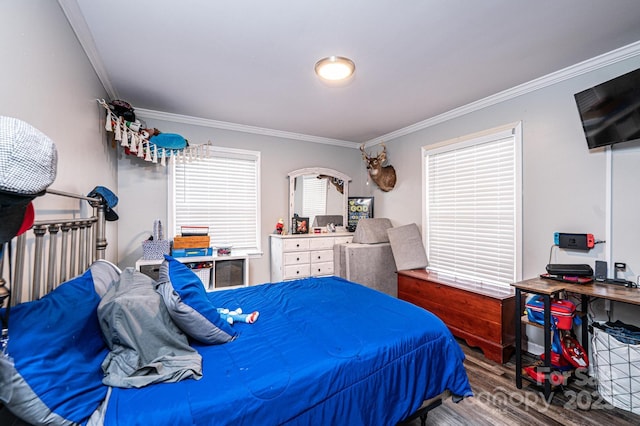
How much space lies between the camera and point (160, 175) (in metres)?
3.44

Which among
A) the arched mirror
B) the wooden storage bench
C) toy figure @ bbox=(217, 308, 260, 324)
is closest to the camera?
toy figure @ bbox=(217, 308, 260, 324)

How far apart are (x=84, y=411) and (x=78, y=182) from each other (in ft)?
5.32

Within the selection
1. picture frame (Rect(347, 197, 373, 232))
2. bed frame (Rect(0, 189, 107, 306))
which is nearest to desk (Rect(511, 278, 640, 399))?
picture frame (Rect(347, 197, 373, 232))

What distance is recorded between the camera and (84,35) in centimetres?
192

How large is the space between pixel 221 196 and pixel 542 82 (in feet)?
12.6

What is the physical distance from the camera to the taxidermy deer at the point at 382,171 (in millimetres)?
4312

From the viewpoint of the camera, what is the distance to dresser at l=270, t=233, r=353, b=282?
3.78 metres

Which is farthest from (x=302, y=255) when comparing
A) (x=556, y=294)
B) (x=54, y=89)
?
(x=54, y=89)

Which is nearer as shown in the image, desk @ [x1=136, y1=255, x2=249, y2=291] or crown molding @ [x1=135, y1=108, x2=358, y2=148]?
desk @ [x1=136, y1=255, x2=249, y2=291]

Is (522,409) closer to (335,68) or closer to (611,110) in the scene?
(611,110)

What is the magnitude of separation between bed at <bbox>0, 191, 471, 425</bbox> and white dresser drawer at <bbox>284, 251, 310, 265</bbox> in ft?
5.63

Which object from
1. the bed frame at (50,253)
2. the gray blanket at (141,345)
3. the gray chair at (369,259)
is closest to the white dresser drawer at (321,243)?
the gray chair at (369,259)

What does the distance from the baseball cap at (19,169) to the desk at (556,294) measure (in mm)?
2823

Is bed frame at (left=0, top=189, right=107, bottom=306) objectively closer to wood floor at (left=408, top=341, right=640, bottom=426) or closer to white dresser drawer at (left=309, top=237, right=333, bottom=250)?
wood floor at (left=408, top=341, right=640, bottom=426)
